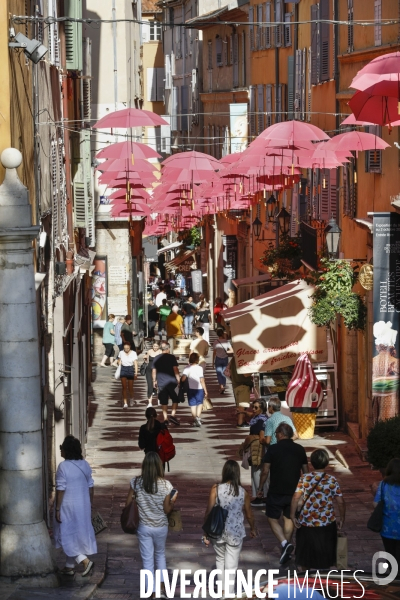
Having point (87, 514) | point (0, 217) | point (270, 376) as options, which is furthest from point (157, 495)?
point (270, 376)

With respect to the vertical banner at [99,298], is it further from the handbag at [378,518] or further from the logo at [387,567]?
the handbag at [378,518]

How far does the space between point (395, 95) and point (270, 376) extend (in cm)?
952

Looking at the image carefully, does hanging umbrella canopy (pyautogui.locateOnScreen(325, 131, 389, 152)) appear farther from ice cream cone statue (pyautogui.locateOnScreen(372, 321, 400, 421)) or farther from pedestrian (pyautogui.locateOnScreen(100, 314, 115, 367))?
pedestrian (pyautogui.locateOnScreen(100, 314, 115, 367))

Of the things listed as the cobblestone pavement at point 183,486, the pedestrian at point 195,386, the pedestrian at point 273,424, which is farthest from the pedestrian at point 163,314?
the pedestrian at point 273,424

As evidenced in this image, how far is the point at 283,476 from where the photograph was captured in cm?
1398

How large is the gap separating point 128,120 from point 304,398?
5916 mm

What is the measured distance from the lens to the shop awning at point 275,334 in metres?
25.1

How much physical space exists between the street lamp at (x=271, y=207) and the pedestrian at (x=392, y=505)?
26109mm

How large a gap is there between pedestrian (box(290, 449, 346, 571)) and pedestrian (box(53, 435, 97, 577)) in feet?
6.72

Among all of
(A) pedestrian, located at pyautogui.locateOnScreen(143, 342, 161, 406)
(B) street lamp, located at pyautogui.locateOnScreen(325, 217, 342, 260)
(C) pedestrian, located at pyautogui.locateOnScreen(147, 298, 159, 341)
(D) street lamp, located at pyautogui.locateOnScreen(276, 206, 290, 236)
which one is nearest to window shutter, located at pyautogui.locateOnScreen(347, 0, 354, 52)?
(B) street lamp, located at pyautogui.locateOnScreen(325, 217, 342, 260)

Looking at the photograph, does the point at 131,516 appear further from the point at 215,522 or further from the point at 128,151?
the point at 128,151

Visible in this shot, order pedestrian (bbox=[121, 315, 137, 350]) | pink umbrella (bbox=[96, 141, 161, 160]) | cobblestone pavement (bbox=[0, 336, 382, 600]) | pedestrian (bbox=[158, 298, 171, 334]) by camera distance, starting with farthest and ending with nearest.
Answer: pedestrian (bbox=[158, 298, 171, 334]), pedestrian (bbox=[121, 315, 137, 350]), pink umbrella (bbox=[96, 141, 161, 160]), cobblestone pavement (bbox=[0, 336, 382, 600])

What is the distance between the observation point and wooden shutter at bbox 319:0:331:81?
27438 millimetres

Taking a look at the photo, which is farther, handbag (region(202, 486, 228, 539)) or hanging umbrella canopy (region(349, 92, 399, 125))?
hanging umbrella canopy (region(349, 92, 399, 125))
